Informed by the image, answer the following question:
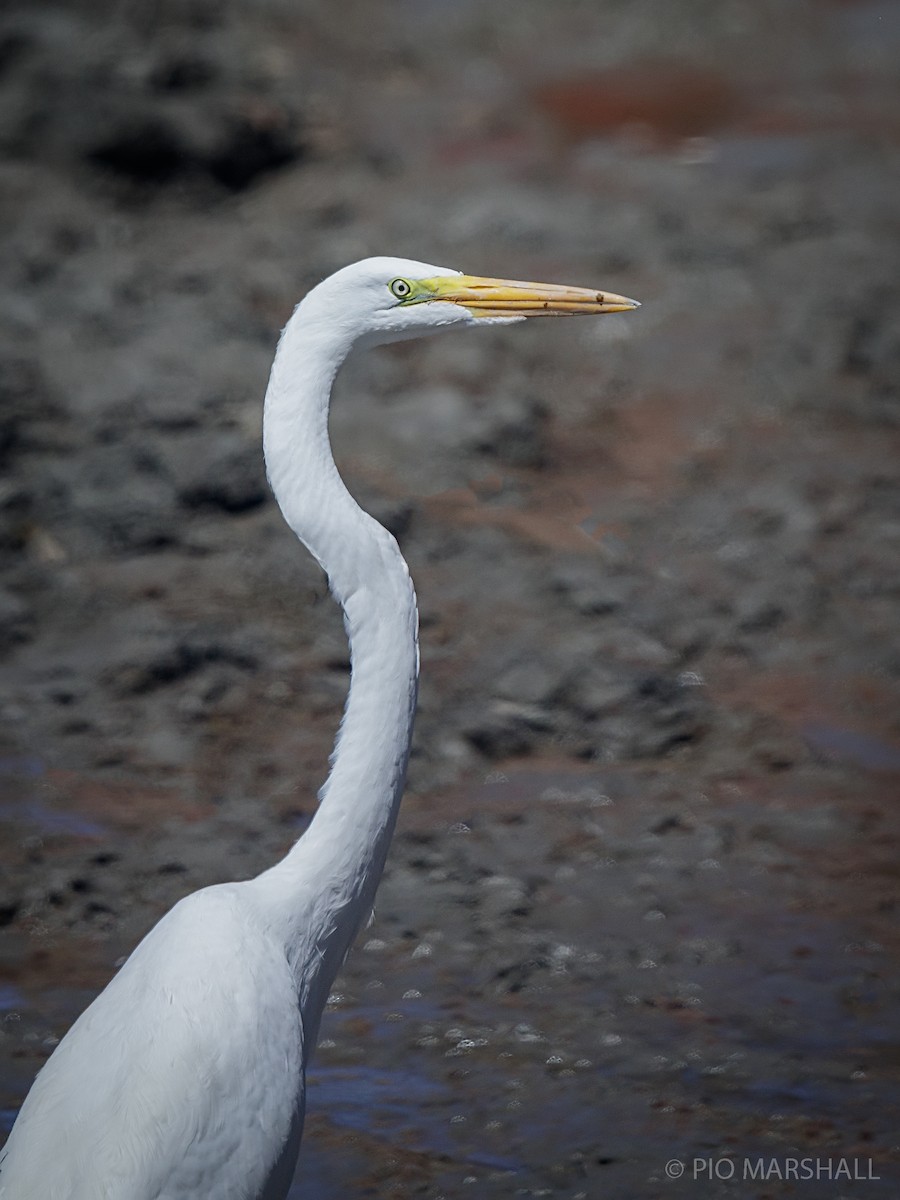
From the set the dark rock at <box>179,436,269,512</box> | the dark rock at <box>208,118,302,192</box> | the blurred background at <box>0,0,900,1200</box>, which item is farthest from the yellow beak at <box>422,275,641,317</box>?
the dark rock at <box>208,118,302,192</box>

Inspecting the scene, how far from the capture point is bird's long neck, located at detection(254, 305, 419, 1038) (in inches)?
115

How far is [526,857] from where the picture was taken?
4996 mm

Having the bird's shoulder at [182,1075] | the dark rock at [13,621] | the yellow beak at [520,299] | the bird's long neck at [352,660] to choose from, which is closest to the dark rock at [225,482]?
the dark rock at [13,621]

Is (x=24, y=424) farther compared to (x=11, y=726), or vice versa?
(x=24, y=424)

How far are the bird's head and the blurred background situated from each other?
198cm

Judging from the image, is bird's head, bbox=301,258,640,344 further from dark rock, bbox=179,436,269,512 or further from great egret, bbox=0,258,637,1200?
dark rock, bbox=179,436,269,512

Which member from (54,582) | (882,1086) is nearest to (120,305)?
(54,582)

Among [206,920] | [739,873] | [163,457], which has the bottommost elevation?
[739,873]

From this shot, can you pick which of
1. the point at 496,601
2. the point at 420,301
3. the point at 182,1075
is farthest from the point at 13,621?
the point at 182,1075

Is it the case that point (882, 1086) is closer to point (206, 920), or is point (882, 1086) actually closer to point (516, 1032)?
point (516, 1032)

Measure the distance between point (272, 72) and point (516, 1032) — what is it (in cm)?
889

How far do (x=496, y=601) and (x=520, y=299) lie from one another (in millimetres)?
3335

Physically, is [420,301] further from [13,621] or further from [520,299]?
[13,621]

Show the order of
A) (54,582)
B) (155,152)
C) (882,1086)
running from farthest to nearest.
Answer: (155,152) → (54,582) → (882,1086)
